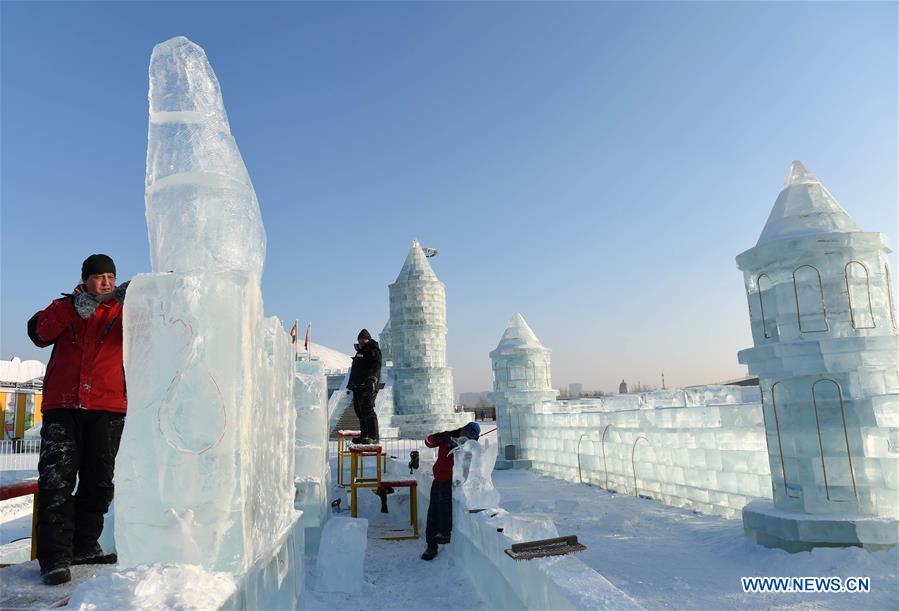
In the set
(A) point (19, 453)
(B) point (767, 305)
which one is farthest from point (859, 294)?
(A) point (19, 453)

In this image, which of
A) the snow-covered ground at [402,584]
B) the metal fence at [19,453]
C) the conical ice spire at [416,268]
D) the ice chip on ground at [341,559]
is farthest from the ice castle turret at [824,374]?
the conical ice spire at [416,268]

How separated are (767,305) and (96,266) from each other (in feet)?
17.6

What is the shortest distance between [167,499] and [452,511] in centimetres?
407

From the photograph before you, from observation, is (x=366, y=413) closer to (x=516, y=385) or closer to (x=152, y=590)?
(x=516, y=385)

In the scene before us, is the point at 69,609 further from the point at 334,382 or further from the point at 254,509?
the point at 334,382

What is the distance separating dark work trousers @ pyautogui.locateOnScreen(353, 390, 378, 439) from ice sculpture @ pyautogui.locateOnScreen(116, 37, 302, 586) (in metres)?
5.77

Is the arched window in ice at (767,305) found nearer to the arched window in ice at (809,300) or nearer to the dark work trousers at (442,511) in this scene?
the arched window in ice at (809,300)

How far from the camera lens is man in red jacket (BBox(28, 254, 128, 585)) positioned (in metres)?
2.51

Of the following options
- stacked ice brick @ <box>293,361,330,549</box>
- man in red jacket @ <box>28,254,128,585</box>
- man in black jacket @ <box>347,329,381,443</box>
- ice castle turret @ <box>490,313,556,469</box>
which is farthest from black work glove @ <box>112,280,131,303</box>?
ice castle turret @ <box>490,313,556,469</box>

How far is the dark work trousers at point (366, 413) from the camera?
860cm

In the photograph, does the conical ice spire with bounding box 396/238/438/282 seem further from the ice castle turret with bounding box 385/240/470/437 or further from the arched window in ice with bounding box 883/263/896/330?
the arched window in ice with bounding box 883/263/896/330

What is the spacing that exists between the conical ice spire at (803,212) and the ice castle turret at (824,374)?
0.01 meters

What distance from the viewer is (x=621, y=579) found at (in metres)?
4.02

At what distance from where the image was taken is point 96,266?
2.70m
